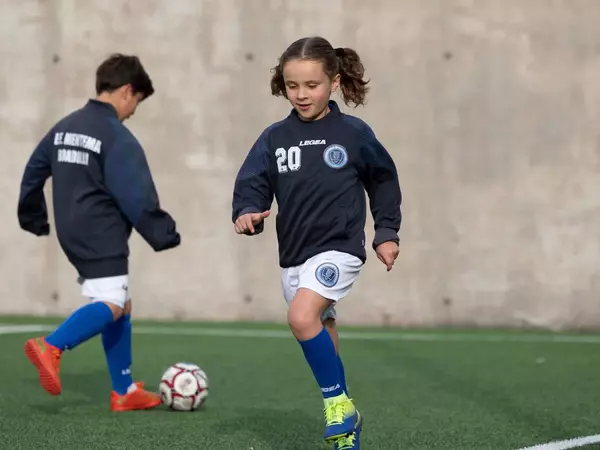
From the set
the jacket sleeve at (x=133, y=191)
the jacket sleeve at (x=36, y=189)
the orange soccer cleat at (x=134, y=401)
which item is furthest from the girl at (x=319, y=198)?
the jacket sleeve at (x=36, y=189)

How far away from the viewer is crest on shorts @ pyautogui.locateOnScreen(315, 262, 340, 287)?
3.95m

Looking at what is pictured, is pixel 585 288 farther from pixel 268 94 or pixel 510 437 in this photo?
pixel 510 437

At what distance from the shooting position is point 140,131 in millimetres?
10203

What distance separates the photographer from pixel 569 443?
173 inches

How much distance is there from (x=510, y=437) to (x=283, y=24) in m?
6.14

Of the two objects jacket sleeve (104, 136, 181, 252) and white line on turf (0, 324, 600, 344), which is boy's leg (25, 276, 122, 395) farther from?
white line on turf (0, 324, 600, 344)

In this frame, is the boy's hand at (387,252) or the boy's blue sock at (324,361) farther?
the boy's hand at (387,252)

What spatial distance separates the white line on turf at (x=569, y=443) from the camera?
14.1 ft

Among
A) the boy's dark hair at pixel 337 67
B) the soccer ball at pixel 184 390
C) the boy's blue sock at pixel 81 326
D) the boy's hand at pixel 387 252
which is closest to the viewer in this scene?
the boy's hand at pixel 387 252

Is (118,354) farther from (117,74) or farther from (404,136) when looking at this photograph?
(404,136)

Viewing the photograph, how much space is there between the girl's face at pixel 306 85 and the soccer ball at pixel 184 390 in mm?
1767

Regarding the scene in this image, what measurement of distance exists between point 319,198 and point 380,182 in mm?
276

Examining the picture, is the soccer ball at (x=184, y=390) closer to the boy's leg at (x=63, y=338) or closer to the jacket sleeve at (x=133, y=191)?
the boy's leg at (x=63, y=338)

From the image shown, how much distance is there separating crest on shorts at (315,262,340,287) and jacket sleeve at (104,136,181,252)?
1.61 metres
